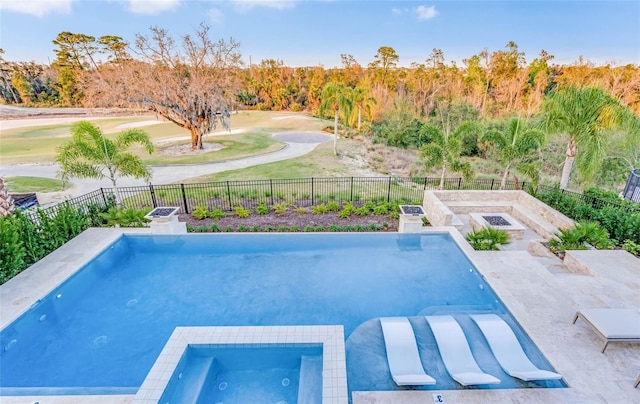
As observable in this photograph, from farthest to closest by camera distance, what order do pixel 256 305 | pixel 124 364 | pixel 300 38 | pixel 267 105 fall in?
pixel 267 105
pixel 300 38
pixel 256 305
pixel 124 364

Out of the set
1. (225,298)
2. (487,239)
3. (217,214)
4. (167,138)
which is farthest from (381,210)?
(167,138)

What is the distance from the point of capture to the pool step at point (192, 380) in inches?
167

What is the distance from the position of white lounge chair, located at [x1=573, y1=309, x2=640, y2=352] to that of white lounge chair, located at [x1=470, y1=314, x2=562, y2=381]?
3.90 ft

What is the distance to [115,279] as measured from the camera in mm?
7543

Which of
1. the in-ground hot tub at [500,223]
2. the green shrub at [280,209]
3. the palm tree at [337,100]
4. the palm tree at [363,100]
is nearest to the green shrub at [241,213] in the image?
the green shrub at [280,209]

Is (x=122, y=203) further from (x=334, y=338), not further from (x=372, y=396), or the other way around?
(x=372, y=396)

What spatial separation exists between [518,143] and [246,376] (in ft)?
36.8

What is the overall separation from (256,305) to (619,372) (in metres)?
6.24

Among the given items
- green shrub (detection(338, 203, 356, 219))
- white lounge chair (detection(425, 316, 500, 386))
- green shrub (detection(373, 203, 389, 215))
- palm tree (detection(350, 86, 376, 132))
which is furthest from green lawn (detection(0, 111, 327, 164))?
white lounge chair (detection(425, 316, 500, 386))

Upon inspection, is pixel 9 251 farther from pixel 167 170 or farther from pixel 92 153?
pixel 167 170

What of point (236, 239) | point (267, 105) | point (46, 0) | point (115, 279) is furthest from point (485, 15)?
point (267, 105)

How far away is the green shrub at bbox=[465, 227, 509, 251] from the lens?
318 inches

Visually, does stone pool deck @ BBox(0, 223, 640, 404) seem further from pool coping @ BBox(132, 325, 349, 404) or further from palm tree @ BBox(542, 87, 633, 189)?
palm tree @ BBox(542, 87, 633, 189)

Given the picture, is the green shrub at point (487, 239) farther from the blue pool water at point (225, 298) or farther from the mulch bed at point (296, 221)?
the mulch bed at point (296, 221)
